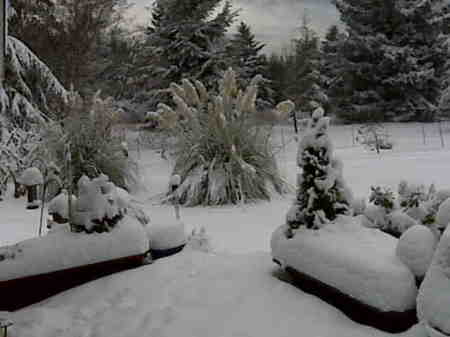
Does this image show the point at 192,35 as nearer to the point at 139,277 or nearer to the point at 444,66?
the point at 444,66

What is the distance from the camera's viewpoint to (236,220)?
4.39 meters

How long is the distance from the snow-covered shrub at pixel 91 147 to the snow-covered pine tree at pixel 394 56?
490 inches

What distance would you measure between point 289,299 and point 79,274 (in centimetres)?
126

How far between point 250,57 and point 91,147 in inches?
529

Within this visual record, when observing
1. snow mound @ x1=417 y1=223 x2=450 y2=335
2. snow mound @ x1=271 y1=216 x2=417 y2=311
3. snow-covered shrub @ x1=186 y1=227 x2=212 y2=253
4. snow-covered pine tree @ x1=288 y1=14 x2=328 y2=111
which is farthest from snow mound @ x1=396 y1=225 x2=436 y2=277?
snow-covered pine tree @ x1=288 y1=14 x2=328 y2=111

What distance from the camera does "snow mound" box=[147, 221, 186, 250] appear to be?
3186 millimetres

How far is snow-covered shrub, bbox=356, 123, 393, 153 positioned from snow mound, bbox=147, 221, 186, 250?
24.2 ft

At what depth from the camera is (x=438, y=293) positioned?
167 cm

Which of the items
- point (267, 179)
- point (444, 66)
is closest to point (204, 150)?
point (267, 179)

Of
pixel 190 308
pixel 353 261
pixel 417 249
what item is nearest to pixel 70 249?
pixel 190 308

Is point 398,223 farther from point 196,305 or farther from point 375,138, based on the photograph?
point 375,138

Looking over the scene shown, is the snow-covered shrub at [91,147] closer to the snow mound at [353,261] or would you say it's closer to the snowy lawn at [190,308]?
the snowy lawn at [190,308]

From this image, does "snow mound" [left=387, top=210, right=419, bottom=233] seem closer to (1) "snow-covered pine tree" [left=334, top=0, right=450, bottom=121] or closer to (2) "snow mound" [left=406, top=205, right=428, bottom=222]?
(2) "snow mound" [left=406, top=205, right=428, bottom=222]

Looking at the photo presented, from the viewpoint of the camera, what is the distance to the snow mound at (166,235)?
319 cm
